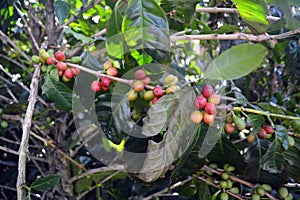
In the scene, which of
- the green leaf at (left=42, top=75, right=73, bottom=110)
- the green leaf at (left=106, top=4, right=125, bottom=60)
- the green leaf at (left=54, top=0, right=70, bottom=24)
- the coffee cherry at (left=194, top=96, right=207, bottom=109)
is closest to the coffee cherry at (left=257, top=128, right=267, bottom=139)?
the coffee cherry at (left=194, top=96, right=207, bottom=109)

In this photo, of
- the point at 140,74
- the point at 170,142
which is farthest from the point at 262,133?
the point at 140,74

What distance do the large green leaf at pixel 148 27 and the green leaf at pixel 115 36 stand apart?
5cm

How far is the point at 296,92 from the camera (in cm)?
178

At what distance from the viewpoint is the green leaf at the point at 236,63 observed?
3.89 feet

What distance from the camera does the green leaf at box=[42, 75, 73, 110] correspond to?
1.13 m

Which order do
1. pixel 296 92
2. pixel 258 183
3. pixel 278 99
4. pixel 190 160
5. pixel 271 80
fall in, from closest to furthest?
1. pixel 190 160
2. pixel 258 183
3. pixel 278 99
4. pixel 296 92
5. pixel 271 80

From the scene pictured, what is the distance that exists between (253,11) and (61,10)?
621 millimetres

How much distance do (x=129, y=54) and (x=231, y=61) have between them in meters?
0.35

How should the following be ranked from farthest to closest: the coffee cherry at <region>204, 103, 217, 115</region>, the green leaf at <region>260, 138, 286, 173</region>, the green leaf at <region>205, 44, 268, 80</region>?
the green leaf at <region>205, 44, 268, 80</region>, the green leaf at <region>260, 138, 286, 173</region>, the coffee cherry at <region>204, 103, 217, 115</region>

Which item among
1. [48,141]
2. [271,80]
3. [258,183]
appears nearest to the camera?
[258,183]

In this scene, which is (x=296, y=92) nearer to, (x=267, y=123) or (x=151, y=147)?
(x=267, y=123)

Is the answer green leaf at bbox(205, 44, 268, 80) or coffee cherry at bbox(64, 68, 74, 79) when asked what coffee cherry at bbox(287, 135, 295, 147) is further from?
coffee cherry at bbox(64, 68, 74, 79)

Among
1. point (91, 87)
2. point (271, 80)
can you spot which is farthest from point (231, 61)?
point (271, 80)

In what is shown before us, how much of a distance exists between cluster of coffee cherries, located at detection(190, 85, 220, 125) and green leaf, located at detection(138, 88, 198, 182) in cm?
2
